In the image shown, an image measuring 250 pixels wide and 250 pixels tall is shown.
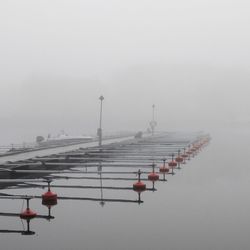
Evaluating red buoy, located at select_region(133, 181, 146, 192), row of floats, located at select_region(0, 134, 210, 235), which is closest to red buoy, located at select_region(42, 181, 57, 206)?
row of floats, located at select_region(0, 134, 210, 235)

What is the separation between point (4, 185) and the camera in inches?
974

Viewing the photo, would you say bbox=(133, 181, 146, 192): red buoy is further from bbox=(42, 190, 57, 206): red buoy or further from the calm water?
bbox=(42, 190, 57, 206): red buoy

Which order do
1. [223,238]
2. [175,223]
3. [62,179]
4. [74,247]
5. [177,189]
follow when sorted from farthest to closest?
[62,179], [177,189], [175,223], [223,238], [74,247]

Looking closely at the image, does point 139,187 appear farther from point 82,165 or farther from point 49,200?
point 82,165

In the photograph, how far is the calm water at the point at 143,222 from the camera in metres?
15.3

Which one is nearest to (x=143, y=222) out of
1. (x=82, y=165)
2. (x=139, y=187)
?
(x=139, y=187)

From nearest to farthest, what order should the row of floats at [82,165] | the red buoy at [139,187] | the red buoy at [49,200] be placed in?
the red buoy at [49,200] → the row of floats at [82,165] → the red buoy at [139,187]

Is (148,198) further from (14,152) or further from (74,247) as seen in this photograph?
(14,152)

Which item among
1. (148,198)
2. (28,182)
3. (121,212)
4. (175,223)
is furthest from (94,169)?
(175,223)

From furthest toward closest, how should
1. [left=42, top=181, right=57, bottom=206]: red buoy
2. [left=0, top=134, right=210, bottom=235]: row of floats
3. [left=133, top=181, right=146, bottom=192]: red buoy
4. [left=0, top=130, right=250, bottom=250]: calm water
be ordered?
1. [left=133, top=181, right=146, bottom=192]: red buoy
2. [left=0, top=134, right=210, bottom=235]: row of floats
3. [left=42, top=181, right=57, bottom=206]: red buoy
4. [left=0, top=130, right=250, bottom=250]: calm water

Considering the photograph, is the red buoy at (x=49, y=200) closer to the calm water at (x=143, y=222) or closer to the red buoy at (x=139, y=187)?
the calm water at (x=143, y=222)

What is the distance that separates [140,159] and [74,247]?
24390 millimetres

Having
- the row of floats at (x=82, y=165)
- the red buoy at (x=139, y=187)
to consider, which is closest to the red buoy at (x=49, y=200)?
the row of floats at (x=82, y=165)

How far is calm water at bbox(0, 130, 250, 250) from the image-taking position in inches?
603
